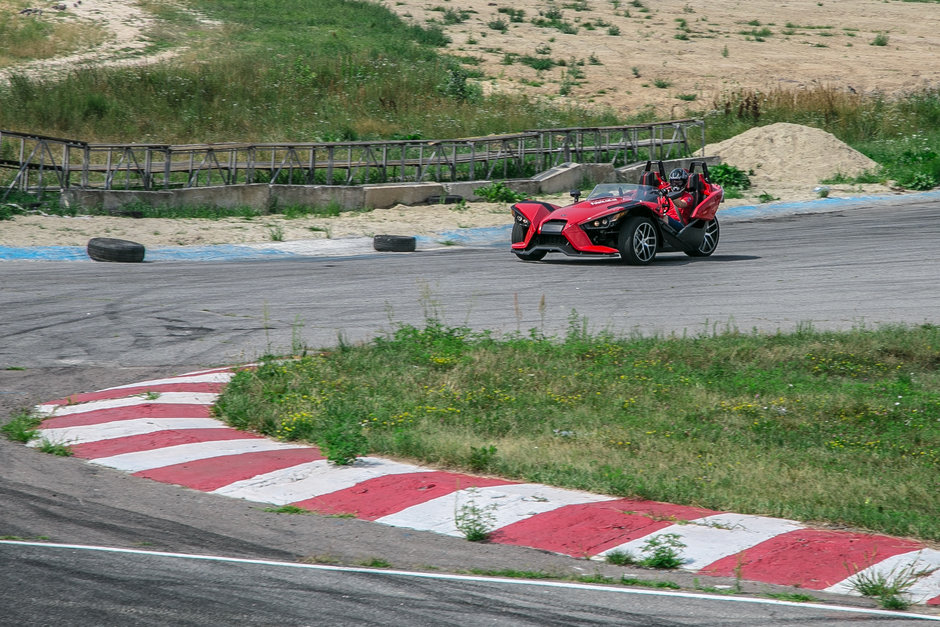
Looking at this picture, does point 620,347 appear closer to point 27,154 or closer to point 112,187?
point 112,187

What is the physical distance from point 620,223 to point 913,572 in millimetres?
11991

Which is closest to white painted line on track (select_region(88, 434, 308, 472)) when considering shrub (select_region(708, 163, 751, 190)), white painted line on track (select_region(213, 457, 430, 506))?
white painted line on track (select_region(213, 457, 430, 506))

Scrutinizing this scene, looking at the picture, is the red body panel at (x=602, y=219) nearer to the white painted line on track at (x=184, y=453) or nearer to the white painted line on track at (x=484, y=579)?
the white painted line on track at (x=184, y=453)

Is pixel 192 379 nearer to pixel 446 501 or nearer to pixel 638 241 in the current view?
pixel 446 501

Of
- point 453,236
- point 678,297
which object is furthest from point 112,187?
point 678,297

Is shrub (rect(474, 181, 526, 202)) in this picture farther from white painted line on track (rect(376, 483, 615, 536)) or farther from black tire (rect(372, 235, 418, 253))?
white painted line on track (rect(376, 483, 615, 536))

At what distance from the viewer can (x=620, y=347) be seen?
10109 mm

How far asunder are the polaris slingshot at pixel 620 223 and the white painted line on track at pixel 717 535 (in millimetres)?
10913

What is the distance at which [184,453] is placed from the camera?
23.6 ft

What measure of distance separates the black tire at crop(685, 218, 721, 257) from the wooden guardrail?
29.6 feet

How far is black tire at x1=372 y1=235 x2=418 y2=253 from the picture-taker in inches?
747

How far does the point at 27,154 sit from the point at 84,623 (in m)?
A: 24.0

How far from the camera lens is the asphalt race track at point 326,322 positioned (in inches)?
184

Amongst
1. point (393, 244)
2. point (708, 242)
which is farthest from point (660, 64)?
point (393, 244)
